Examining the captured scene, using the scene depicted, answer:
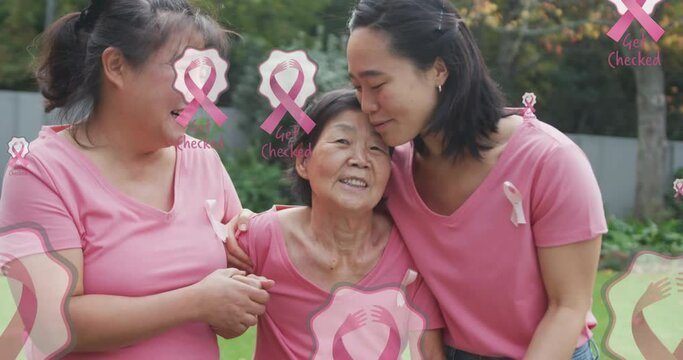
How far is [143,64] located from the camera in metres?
2.09

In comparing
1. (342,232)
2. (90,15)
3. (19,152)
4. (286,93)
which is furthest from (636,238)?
(19,152)

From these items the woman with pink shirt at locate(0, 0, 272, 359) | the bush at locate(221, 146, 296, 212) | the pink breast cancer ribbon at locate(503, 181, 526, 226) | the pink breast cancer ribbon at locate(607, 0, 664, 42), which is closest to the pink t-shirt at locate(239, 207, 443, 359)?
the woman with pink shirt at locate(0, 0, 272, 359)

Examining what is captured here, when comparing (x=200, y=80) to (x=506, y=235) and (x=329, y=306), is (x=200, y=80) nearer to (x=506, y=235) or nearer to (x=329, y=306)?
(x=329, y=306)

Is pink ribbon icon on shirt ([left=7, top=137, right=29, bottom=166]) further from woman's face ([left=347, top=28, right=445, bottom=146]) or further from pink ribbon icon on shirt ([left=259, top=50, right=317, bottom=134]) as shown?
woman's face ([left=347, top=28, right=445, bottom=146])

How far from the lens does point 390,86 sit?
2051 mm

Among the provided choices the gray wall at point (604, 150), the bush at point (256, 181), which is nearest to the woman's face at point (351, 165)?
the bush at point (256, 181)

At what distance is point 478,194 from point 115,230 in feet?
2.85

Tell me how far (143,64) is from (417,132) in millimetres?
675

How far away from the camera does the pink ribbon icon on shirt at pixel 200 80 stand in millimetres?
2063

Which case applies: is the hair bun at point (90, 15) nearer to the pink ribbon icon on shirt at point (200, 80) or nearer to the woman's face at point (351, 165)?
the pink ribbon icon on shirt at point (200, 80)

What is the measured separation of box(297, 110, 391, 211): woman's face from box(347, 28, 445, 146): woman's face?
0.08 metres

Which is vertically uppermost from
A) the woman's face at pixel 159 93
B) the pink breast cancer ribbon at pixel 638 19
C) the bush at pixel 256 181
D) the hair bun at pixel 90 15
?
the pink breast cancer ribbon at pixel 638 19

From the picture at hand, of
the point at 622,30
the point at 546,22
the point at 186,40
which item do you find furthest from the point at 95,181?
the point at 546,22

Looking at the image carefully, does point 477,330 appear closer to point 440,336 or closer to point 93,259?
point 440,336
